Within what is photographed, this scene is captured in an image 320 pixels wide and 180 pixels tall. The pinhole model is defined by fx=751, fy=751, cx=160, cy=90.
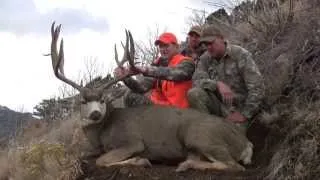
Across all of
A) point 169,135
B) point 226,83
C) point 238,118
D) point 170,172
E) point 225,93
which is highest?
point 226,83

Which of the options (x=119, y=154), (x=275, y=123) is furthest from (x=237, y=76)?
(x=119, y=154)

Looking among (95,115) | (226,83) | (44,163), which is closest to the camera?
(95,115)

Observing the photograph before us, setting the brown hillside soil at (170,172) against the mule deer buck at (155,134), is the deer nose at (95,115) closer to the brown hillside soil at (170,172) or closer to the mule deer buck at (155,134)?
the mule deer buck at (155,134)

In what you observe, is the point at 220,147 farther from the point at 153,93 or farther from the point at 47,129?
the point at 47,129

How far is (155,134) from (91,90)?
3.16ft

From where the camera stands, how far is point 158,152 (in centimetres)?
874

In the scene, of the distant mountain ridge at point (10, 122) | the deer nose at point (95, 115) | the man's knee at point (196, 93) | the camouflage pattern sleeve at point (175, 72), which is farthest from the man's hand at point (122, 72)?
the distant mountain ridge at point (10, 122)

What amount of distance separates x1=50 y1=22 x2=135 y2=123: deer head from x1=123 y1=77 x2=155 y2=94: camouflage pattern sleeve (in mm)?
494

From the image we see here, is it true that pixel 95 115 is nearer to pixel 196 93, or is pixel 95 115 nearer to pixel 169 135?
pixel 169 135

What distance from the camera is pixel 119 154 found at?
8734mm

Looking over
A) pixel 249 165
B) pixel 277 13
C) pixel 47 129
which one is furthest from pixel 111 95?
pixel 47 129

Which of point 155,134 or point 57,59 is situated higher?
point 57,59

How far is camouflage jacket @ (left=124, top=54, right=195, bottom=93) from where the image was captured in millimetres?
9398

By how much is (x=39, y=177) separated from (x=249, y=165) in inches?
108
